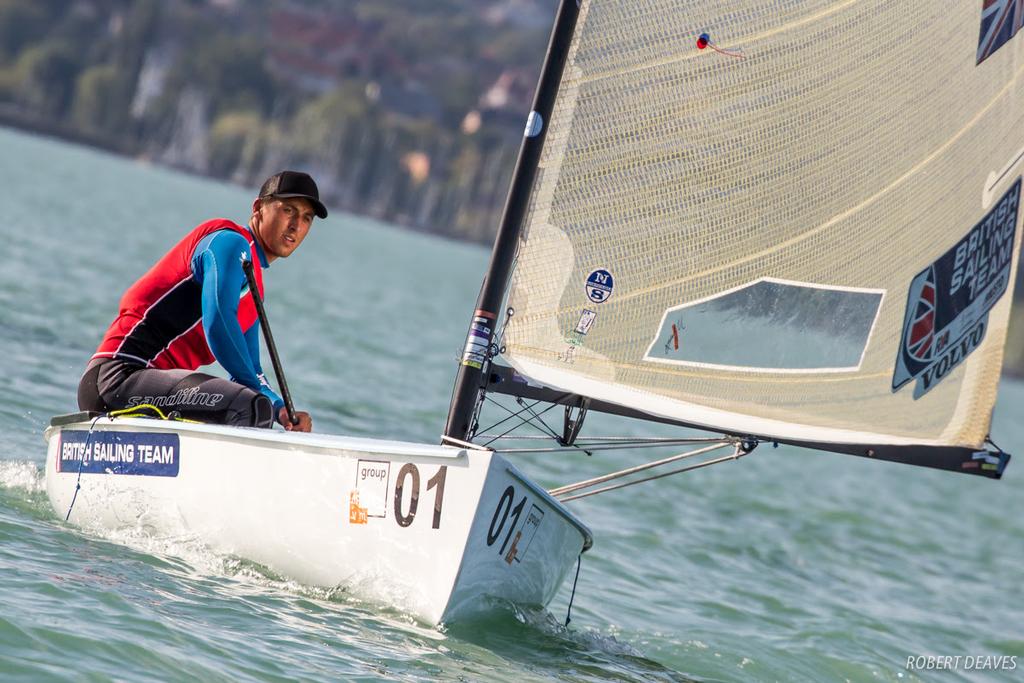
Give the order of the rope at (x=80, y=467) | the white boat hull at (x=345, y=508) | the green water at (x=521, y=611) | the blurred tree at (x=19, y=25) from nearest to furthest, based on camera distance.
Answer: the green water at (x=521, y=611), the white boat hull at (x=345, y=508), the rope at (x=80, y=467), the blurred tree at (x=19, y=25)

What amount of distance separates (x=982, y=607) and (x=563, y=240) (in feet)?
19.7

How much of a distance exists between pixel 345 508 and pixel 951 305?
277 cm

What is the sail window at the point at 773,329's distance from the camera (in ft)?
18.4

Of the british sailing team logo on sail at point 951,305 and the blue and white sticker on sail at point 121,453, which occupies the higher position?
the british sailing team logo on sail at point 951,305

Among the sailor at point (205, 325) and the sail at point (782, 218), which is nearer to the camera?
the sailor at point (205, 325)

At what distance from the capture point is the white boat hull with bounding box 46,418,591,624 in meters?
4.96

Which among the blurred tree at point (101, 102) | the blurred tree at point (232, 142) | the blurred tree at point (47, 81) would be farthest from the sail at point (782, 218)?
the blurred tree at point (232, 142)

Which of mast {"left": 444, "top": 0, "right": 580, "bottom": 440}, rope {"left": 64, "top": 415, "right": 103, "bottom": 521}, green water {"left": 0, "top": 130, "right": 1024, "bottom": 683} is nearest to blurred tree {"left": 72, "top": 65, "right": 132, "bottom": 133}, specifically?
green water {"left": 0, "top": 130, "right": 1024, "bottom": 683}

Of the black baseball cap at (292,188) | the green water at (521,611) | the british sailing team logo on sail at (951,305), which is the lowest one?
the green water at (521,611)

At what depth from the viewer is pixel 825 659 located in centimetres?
699

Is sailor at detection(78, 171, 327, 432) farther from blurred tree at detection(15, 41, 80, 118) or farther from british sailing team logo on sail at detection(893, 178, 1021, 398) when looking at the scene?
blurred tree at detection(15, 41, 80, 118)

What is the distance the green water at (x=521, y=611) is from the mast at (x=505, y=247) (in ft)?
2.83

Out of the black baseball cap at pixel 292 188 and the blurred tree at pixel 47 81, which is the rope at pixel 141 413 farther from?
the blurred tree at pixel 47 81

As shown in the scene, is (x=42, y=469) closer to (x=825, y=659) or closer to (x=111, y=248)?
(x=825, y=659)
